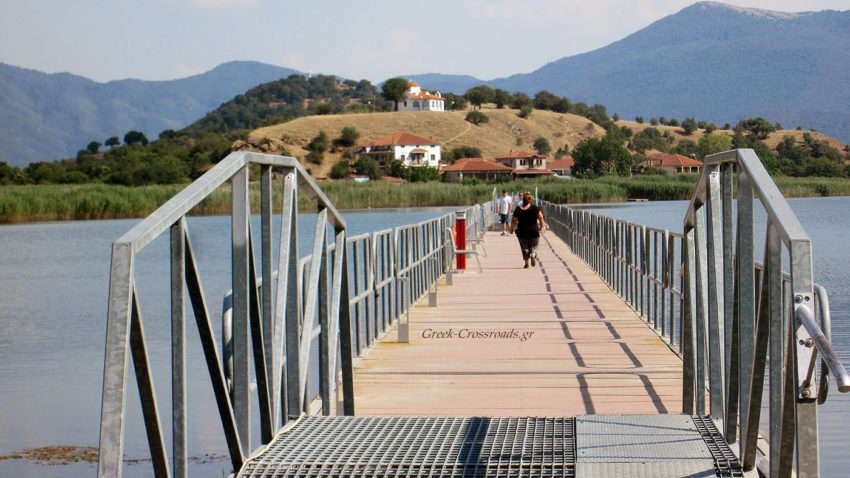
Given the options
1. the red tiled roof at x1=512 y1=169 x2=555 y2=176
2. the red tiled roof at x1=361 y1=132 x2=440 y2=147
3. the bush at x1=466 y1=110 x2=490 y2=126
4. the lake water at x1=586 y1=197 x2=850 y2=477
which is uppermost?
the bush at x1=466 y1=110 x2=490 y2=126

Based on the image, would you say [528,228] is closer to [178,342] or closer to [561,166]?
[178,342]

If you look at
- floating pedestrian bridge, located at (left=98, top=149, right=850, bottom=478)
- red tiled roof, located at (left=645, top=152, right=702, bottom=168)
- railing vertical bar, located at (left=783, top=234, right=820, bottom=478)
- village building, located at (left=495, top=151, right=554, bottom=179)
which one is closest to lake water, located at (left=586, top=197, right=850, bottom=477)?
floating pedestrian bridge, located at (left=98, top=149, right=850, bottom=478)

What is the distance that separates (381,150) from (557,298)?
138634 millimetres

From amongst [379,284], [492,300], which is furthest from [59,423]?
[492,300]

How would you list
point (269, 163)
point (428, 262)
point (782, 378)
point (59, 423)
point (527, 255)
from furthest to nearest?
point (527, 255) < point (428, 262) < point (59, 423) < point (269, 163) < point (782, 378)

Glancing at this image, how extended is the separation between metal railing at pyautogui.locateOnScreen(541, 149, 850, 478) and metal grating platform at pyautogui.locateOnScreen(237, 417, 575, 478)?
710 millimetres

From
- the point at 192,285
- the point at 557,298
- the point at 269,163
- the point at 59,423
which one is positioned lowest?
the point at 59,423

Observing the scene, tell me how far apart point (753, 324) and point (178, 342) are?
6.81ft

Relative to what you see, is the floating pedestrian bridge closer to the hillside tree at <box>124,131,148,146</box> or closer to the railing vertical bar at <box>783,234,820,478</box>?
the railing vertical bar at <box>783,234,820,478</box>

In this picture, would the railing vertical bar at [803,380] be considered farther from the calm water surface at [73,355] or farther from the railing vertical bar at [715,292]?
the calm water surface at [73,355]

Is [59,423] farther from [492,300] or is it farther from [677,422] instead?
[677,422]

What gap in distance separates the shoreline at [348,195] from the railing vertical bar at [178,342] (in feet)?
140

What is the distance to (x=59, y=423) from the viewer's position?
39.1 ft

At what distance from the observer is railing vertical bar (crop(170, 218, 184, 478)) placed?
328cm
